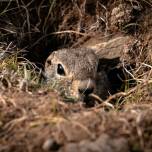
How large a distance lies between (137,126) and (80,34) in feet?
10.1

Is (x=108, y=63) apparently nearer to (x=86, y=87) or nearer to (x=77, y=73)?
(x=77, y=73)

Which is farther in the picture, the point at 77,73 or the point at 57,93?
the point at 77,73

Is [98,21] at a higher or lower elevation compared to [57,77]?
higher

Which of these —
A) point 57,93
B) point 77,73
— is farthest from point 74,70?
point 57,93

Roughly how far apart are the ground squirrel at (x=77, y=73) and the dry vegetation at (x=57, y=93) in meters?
0.21

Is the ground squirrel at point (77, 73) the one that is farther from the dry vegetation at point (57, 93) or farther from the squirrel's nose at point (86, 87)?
the dry vegetation at point (57, 93)

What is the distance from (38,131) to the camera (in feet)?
10.0

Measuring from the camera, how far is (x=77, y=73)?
509 centimetres

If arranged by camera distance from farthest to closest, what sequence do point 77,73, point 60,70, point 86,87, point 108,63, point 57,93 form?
point 108,63 → point 60,70 → point 77,73 → point 86,87 → point 57,93

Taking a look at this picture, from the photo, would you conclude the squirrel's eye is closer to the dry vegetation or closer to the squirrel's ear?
the dry vegetation

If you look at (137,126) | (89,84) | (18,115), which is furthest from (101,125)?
(89,84)

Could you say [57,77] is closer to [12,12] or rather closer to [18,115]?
[12,12]

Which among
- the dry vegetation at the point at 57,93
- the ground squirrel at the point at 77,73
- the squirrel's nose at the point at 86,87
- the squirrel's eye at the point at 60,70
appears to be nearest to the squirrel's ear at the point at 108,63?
the dry vegetation at the point at 57,93

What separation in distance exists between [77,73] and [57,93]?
127 centimetres
